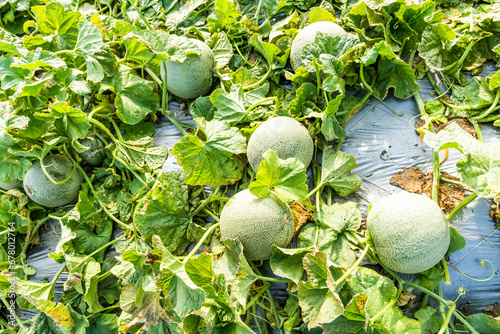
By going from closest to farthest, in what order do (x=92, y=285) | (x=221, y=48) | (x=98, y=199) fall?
1. (x=92, y=285)
2. (x=98, y=199)
3. (x=221, y=48)

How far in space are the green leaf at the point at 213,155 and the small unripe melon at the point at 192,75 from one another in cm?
40

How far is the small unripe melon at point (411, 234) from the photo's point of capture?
1339 millimetres

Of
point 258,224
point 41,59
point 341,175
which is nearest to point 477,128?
point 341,175

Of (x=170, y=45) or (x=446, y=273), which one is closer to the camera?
(x=446, y=273)

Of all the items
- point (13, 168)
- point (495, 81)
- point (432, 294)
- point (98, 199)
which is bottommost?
point (432, 294)

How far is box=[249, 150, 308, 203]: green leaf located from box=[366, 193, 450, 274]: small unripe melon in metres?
0.39

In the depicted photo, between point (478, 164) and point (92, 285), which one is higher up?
point (478, 164)

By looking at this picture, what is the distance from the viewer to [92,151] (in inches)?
79.0

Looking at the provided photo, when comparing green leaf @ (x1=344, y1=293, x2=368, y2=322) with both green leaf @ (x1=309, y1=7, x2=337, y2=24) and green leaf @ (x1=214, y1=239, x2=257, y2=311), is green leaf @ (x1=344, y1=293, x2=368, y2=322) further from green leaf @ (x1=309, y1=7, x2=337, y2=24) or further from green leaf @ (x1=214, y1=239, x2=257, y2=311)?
green leaf @ (x1=309, y1=7, x2=337, y2=24)

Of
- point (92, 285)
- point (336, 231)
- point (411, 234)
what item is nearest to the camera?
point (411, 234)

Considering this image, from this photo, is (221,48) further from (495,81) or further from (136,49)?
(495,81)

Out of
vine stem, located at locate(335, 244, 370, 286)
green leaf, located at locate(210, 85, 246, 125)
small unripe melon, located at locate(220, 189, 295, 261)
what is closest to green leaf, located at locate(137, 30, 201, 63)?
green leaf, located at locate(210, 85, 246, 125)

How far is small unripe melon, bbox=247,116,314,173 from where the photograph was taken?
5.20 ft

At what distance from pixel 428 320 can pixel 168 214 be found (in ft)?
4.49
